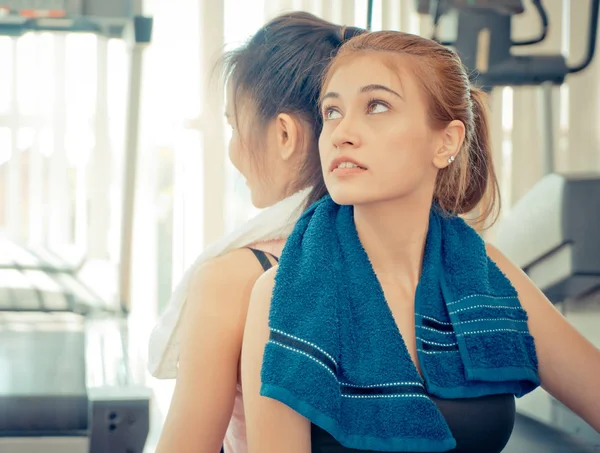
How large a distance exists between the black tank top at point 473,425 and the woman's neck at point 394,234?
153mm

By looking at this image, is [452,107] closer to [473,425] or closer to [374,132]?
[374,132]

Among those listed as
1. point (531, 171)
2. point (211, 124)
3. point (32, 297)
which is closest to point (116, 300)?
point (32, 297)

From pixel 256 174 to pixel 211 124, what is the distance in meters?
2.26

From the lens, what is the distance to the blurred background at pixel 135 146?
2.03 m

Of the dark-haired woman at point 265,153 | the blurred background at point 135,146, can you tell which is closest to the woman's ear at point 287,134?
the dark-haired woman at point 265,153

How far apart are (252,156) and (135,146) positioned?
111 centimetres

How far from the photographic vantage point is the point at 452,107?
91cm

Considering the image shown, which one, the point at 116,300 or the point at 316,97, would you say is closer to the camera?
the point at 316,97

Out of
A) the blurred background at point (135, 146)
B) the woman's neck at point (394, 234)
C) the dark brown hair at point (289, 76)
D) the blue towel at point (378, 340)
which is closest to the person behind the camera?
the blue towel at point (378, 340)

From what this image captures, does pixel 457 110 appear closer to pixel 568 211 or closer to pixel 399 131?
pixel 399 131

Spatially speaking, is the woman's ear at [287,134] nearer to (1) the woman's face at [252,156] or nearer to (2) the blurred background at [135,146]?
(1) the woman's face at [252,156]

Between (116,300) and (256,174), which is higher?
(256,174)

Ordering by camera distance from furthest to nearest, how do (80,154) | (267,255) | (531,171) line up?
(531,171), (80,154), (267,255)

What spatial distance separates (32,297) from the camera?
6.74 ft
